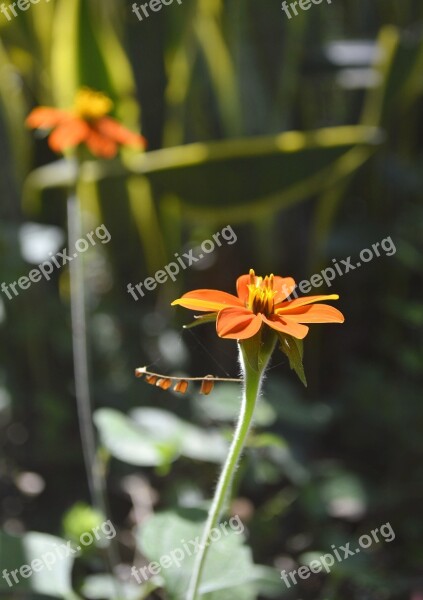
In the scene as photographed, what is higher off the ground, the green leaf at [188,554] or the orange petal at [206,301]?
the orange petal at [206,301]

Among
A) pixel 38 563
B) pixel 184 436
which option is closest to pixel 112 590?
pixel 38 563

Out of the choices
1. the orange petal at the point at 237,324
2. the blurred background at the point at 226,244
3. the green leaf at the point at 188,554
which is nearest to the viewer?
the orange petal at the point at 237,324

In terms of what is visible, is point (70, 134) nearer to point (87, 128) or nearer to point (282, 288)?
point (87, 128)

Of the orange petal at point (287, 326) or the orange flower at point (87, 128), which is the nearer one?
the orange petal at point (287, 326)

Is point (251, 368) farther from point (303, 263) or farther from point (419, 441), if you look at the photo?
point (303, 263)

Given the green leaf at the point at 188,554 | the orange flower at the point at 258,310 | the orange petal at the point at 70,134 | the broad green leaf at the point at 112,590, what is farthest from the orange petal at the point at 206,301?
the orange petal at the point at 70,134

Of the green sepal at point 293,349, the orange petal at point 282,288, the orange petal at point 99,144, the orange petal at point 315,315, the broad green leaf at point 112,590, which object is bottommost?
the broad green leaf at point 112,590

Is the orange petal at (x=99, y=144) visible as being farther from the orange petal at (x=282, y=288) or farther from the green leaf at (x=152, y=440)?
the orange petal at (x=282, y=288)

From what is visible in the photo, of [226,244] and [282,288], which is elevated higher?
[226,244]

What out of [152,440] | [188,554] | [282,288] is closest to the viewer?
[282,288]

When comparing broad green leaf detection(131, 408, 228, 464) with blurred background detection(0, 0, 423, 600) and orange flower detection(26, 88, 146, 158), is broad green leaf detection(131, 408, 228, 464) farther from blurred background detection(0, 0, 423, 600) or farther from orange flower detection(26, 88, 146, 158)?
orange flower detection(26, 88, 146, 158)
